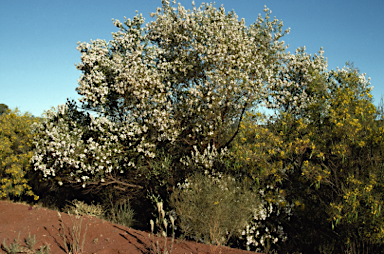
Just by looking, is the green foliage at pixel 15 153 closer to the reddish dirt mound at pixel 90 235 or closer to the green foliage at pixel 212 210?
the reddish dirt mound at pixel 90 235

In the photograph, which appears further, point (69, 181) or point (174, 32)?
point (174, 32)

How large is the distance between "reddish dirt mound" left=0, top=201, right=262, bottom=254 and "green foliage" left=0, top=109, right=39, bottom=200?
469 centimetres

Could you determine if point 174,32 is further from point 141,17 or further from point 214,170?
point 214,170

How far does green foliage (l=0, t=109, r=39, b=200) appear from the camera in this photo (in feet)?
45.2

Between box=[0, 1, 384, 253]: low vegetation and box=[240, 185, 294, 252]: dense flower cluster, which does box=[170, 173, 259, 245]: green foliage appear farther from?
box=[240, 185, 294, 252]: dense flower cluster

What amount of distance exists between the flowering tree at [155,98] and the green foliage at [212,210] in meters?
2.26

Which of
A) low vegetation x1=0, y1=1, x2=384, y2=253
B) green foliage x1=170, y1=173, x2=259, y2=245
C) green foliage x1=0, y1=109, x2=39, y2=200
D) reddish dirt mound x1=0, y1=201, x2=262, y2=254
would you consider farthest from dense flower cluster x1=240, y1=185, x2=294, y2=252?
green foliage x1=0, y1=109, x2=39, y2=200

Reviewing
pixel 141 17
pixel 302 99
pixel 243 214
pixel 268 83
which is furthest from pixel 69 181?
pixel 302 99

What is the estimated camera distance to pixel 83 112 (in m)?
11.1

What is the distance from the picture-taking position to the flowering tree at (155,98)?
32.2 ft

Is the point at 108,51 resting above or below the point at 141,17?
below

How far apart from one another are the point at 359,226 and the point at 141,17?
34.0ft

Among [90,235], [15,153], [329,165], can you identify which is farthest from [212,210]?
[15,153]

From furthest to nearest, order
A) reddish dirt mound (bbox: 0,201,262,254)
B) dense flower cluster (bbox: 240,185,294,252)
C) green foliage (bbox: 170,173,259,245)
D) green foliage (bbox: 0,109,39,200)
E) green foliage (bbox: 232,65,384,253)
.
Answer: green foliage (bbox: 0,109,39,200) → dense flower cluster (bbox: 240,185,294,252) → green foliage (bbox: 232,65,384,253) → green foliage (bbox: 170,173,259,245) → reddish dirt mound (bbox: 0,201,262,254)
